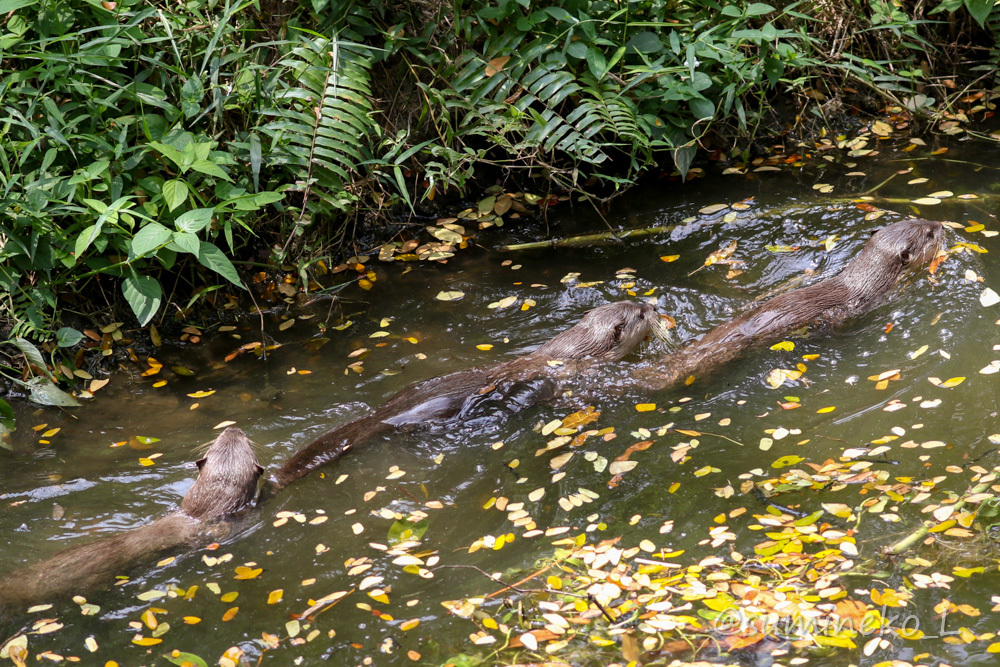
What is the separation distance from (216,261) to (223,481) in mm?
1188

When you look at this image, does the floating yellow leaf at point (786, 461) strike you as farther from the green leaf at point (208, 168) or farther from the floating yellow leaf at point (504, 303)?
the green leaf at point (208, 168)

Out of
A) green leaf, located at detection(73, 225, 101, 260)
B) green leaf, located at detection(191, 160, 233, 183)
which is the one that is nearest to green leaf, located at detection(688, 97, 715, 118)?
green leaf, located at detection(191, 160, 233, 183)

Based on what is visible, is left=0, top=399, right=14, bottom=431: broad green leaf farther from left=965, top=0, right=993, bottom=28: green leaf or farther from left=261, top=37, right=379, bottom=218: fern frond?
left=965, top=0, right=993, bottom=28: green leaf

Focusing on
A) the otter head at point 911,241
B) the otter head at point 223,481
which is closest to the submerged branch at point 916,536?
the otter head at point 911,241

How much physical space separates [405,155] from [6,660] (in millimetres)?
3141

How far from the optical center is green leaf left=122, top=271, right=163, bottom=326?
4.18 metres

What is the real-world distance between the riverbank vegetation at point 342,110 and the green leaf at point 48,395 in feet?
0.31

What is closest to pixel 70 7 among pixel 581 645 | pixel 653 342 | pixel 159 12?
pixel 159 12

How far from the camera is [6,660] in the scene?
278 centimetres

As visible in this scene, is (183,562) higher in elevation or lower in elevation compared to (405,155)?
lower

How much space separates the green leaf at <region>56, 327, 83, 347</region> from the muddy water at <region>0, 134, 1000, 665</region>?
325 millimetres

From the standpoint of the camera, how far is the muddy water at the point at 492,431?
2943 mm

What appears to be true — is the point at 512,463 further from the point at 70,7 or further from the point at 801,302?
the point at 70,7

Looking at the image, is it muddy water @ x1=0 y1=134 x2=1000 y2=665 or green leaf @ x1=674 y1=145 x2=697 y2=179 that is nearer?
muddy water @ x1=0 y1=134 x2=1000 y2=665
